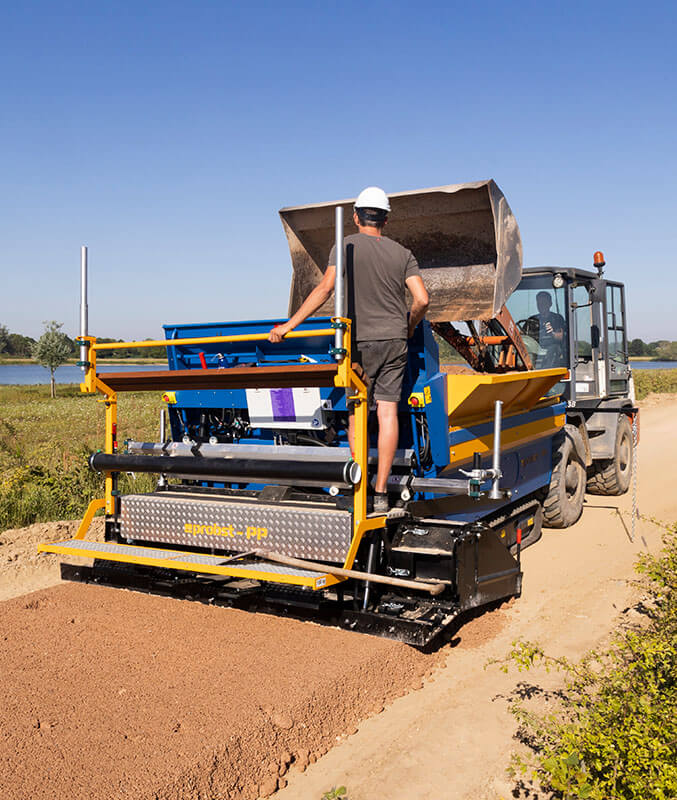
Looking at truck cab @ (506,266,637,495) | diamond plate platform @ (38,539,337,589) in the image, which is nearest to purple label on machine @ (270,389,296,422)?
diamond plate platform @ (38,539,337,589)

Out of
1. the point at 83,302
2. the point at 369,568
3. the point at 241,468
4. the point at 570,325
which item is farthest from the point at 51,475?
the point at 570,325

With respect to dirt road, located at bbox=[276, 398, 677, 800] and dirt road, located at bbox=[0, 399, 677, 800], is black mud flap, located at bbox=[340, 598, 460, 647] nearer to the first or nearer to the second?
dirt road, located at bbox=[0, 399, 677, 800]

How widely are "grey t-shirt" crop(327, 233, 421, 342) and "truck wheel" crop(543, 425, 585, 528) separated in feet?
12.5

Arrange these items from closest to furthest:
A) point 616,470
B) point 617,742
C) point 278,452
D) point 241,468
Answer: point 617,742
point 241,468
point 278,452
point 616,470

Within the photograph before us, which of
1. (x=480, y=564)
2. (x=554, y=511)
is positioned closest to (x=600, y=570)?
(x=554, y=511)

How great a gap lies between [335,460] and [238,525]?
773 millimetres

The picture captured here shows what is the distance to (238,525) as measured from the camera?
4.75 m

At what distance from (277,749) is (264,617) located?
154 centimetres

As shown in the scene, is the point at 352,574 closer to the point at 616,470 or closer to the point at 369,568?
the point at 369,568

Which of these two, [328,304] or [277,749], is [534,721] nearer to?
[277,749]

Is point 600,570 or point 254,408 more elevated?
point 254,408

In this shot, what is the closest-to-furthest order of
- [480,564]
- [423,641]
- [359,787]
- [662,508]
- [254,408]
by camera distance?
1. [359,787]
2. [423,641]
3. [480,564]
4. [254,408]
5. [662,508]

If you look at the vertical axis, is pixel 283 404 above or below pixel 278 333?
below

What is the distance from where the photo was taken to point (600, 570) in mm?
6406
